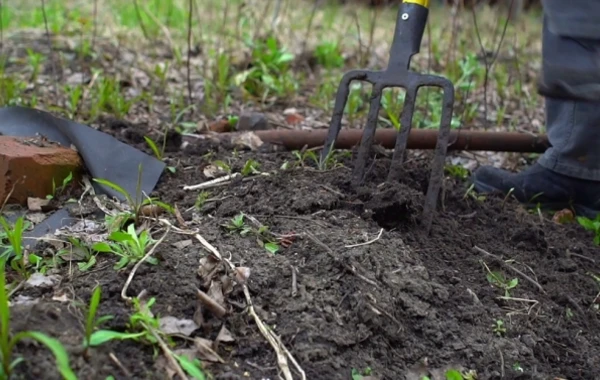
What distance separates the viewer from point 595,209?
2.66 metres

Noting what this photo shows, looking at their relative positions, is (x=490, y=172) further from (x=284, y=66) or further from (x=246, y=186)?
(x=284, y=66)

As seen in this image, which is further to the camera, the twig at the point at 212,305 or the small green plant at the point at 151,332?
the twig at the point at 212,305

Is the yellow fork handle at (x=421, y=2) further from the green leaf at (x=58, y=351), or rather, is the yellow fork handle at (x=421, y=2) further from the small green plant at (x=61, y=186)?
the green leaf at (x=58, y=351)

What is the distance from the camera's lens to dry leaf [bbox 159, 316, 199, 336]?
150cm

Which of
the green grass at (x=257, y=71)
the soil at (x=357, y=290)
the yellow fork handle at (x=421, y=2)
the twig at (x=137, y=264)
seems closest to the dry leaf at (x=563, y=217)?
the soil at (x=357, y=290)

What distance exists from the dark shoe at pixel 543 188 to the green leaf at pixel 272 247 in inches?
43.6

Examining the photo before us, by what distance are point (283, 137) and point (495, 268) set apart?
98 centimetres

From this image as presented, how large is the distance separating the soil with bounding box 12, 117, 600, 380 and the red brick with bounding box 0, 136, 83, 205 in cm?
31

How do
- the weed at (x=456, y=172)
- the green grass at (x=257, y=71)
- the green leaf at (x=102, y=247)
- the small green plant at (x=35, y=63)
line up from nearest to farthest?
the green leaf at (x=102, y=247) → the weed at (x=456, y=172) → the green grass at (x=257, y=71) → the small green plant at (x=35, y=63)

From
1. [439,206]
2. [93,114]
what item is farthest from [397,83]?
[93,114]

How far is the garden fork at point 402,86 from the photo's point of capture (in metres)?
2.19

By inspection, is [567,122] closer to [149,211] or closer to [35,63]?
[149,211]

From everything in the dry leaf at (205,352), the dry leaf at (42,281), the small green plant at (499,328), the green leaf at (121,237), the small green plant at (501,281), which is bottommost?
the small green plant at (499,328)

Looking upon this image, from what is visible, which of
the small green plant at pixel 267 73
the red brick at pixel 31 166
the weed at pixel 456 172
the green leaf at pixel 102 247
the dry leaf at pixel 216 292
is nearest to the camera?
the dry leaf at pixel 216 292
